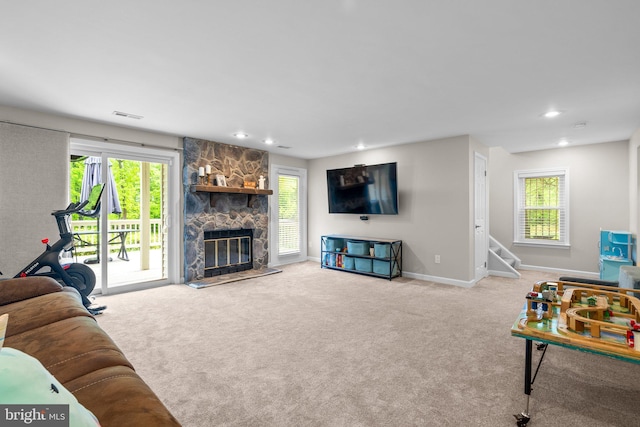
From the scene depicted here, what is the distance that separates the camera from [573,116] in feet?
12.1

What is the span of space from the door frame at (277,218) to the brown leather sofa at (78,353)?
A: 4209 mm

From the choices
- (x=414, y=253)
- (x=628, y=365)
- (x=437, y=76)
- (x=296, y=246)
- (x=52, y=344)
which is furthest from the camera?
(x=296, y=246)

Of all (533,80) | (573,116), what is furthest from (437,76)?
(573,116)

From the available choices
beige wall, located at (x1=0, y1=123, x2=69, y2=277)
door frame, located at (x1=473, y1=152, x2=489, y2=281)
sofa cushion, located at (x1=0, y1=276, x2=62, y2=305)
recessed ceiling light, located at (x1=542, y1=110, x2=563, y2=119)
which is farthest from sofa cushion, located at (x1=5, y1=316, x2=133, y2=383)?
door frame, located at (x1=473, y1=152, x2=489, y2=281)

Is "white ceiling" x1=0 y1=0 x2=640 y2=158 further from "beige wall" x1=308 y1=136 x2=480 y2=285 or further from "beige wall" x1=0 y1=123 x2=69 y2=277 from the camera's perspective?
"beige wall" x1=308 y1=136 x2=480 y2=285

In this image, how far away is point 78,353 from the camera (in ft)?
4.36

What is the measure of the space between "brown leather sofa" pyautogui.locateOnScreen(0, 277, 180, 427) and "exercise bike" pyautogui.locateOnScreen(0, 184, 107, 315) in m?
1.34

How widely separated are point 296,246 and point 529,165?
15.9 feet

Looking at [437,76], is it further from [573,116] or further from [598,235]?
[598,235]

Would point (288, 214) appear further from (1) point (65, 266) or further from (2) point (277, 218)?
(1) point (65, 266)

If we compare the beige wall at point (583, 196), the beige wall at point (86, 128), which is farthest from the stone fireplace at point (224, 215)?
the beige wall at point (583, 196)

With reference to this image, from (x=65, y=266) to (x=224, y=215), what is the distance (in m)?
2.32

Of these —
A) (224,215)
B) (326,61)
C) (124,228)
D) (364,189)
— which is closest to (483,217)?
(364,189)

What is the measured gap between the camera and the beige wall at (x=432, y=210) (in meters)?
4.73
